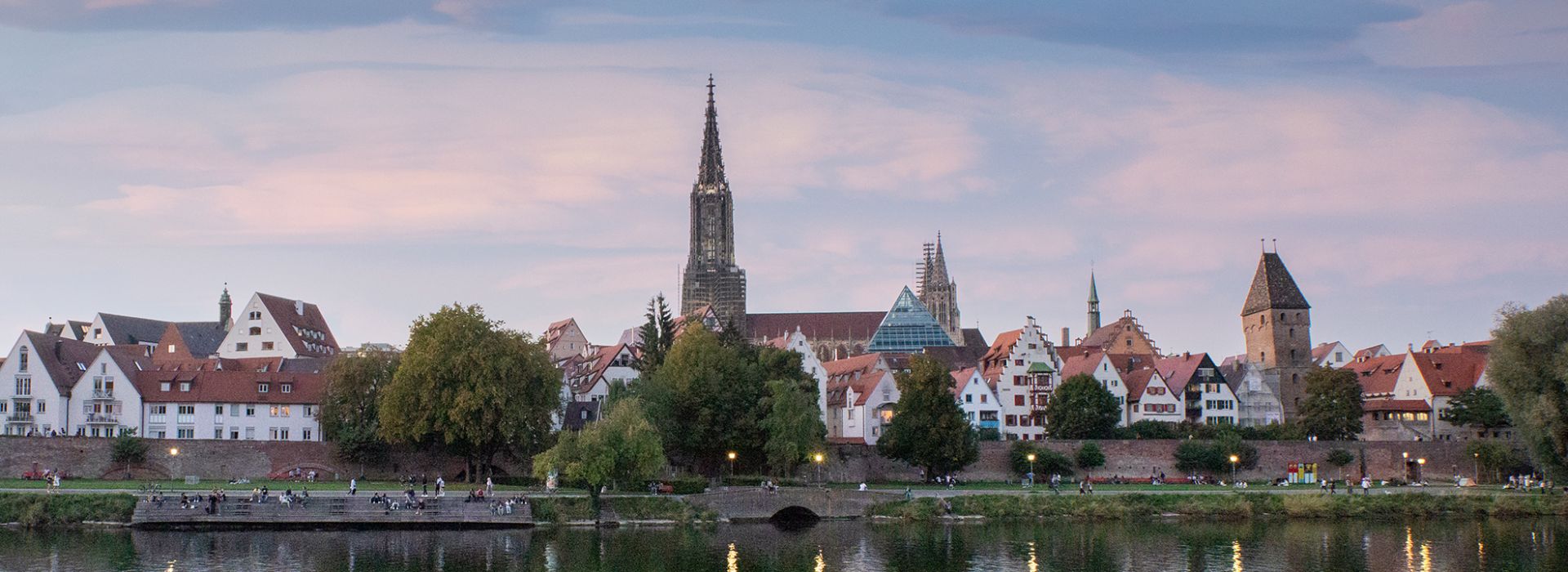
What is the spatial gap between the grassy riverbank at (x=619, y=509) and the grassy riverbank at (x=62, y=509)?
1756cm

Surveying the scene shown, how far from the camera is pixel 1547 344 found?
7194cm

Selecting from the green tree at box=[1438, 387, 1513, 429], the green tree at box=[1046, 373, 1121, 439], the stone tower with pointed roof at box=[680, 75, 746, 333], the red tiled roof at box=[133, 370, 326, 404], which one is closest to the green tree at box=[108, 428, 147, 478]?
the red tiled roof at box=[133, 370, 326, 404]

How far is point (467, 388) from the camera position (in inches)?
3051

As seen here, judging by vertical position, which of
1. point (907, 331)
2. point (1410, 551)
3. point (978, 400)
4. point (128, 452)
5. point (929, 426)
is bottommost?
point (1410, 551)

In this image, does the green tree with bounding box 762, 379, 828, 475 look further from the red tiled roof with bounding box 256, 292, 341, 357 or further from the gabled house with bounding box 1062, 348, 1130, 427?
the red tiled roof with bounding box 256, 292, 341, 357

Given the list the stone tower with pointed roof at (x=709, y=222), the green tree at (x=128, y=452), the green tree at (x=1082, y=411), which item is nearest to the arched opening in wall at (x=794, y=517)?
the green tree at (x=1082, y=411)

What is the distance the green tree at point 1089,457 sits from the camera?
91.5 meters

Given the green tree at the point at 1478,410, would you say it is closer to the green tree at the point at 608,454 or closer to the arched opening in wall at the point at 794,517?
the arched opening in wall at the point at 794,517

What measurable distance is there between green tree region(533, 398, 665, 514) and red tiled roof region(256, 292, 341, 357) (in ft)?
159

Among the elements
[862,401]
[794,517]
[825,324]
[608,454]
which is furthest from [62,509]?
[825,324]

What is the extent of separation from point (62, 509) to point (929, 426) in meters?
44.3

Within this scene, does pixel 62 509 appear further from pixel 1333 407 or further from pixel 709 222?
pixel 709 222

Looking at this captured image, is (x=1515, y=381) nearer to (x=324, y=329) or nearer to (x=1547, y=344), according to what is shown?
(x=1547, y=344)

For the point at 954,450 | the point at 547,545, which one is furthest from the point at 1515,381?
the point at 547,545
